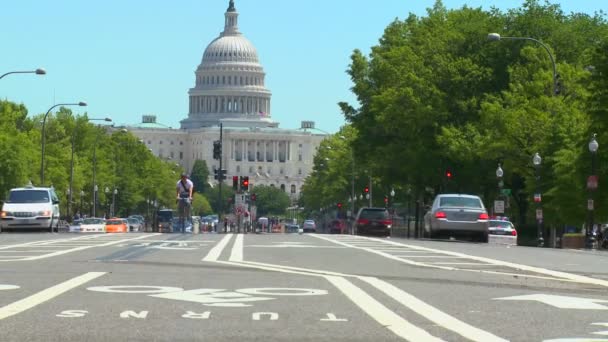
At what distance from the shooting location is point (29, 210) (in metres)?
56.0

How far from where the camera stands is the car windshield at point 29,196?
57.0m

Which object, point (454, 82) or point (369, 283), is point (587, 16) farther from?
point (369, 283)

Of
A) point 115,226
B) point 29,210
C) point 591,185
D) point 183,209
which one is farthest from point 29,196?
point 115,226

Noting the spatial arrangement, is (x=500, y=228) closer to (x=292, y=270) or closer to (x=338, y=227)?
(x=292, y=270)

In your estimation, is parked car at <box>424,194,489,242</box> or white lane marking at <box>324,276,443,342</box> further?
parked car at <box>424,194,489,242</box>

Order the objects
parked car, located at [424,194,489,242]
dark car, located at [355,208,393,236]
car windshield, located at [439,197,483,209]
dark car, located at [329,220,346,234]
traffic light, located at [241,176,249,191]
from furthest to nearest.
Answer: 1. dark car, located at [329,220,346,234]
2. traffic light, located at [241,176,249,191]
3. dark car, located at [355,208,393,236]
4. car windshield, located at [439,197,483,209]
5. parked car, located at [424,194,489,242]

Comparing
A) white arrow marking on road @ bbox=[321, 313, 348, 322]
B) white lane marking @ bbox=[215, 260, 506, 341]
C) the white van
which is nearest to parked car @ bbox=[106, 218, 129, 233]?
the white van

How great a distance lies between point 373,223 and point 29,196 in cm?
2312

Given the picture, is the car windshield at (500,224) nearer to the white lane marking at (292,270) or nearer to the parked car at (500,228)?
the parked car at (500,228)

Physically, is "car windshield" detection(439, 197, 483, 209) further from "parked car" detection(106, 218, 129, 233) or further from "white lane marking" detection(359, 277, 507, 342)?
"parked car" detection(106, 218, 129, 233)

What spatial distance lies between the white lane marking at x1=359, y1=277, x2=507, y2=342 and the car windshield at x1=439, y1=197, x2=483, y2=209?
100 feet

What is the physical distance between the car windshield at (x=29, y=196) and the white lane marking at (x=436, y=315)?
41.0 m

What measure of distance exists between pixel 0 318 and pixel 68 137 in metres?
113

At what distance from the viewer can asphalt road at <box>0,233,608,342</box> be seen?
36.9 ft
